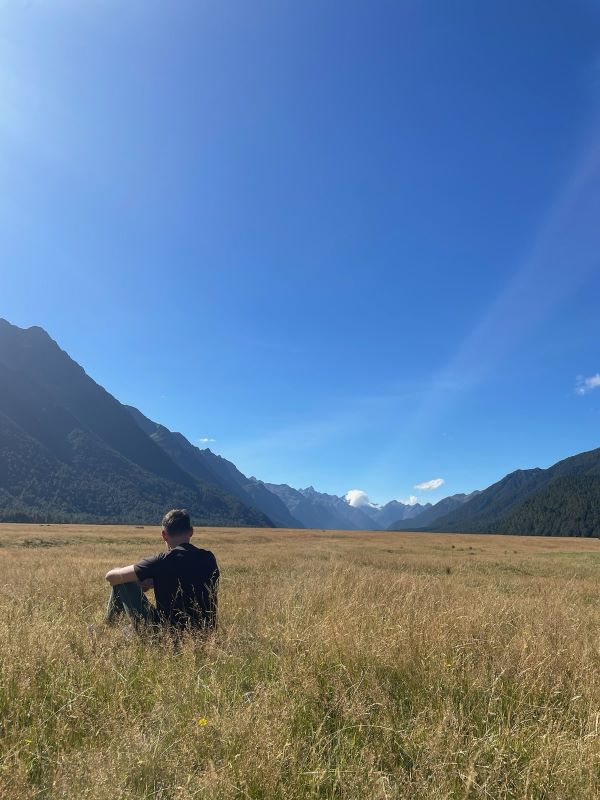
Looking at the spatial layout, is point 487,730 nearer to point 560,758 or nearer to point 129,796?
point 560,758

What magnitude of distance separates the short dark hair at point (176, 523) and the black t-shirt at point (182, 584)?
7.3 inches

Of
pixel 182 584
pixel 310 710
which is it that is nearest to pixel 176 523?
pixel 182 584

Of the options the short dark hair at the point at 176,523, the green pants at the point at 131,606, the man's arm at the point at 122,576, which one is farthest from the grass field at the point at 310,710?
the short dark hair at the point at 176,523

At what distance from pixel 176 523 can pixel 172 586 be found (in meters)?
0.70

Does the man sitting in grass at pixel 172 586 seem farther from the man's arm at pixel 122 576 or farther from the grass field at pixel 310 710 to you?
the grass field at pixel 310 710

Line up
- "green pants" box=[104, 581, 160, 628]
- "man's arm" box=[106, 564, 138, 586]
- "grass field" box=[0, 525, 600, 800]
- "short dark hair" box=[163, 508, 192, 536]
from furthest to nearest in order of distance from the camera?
"short dark hair" box=[163, 508, 192, 536] < "green pants" box=[104, 581, 160, 628] < "man's arm" box=[106, 564, 138, 586] < "grass field" box=[0, 525, 600, 800]

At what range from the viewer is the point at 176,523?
5309 mm

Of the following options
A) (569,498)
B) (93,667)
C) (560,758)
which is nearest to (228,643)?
(93,667)

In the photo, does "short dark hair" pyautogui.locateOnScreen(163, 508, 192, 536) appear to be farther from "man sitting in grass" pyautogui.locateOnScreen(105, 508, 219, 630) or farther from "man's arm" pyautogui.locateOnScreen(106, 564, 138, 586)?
"man's arm" pyautogui.locateOnScreen(106, 564, 138, 586)

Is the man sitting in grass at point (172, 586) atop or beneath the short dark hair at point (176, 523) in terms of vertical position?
beneath

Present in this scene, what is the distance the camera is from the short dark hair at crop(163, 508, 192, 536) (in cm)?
530

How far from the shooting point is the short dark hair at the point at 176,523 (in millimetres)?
5305

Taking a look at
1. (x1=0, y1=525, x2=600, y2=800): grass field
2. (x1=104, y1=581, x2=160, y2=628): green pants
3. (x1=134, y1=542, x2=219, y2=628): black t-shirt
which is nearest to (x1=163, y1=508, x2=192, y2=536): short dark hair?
(x1=134, y1=542, x2=219, y2=628): black t-shirt

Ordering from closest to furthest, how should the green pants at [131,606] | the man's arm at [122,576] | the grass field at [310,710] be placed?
1. the grass field at [310,710]
2. the man's arm at [122,576]
3. the green pants at [131,606]
